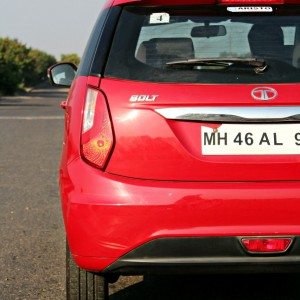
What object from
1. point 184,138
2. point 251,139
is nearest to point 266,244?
point 251,139

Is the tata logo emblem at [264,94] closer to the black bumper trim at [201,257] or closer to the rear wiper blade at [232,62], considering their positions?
the rear wiper blade at [232,62]

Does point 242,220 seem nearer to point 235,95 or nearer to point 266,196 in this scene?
point 266,196

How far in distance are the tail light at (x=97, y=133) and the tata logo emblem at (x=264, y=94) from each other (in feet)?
2.11

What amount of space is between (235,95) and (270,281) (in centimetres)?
180

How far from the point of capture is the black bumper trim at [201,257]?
318 cm

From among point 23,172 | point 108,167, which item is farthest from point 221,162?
point 23,172

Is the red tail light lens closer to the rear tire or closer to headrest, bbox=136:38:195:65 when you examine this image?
the rear tire

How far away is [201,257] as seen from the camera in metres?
3.19

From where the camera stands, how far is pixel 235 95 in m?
3.26

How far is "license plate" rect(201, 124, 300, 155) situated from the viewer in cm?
323

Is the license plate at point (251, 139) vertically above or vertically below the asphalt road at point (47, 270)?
above

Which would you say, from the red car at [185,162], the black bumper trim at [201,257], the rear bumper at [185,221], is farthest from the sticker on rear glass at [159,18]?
the black bumper trim at [201,257]

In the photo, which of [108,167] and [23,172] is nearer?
[108,167]

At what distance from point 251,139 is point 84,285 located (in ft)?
3.60
